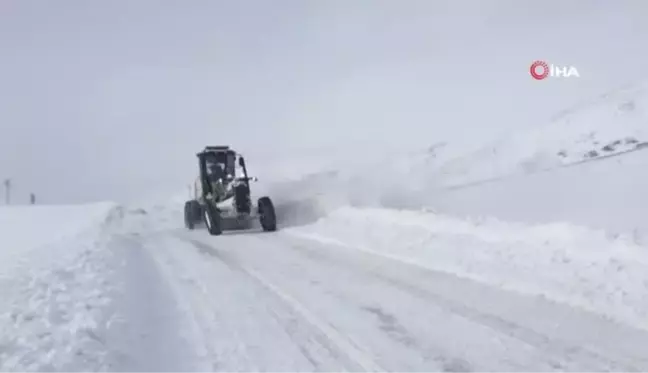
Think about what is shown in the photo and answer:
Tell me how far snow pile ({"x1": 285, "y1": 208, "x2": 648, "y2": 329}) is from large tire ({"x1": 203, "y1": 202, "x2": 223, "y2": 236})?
16.4 feet

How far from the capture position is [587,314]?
6.99 meters

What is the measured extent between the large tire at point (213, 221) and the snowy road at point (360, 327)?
9645mm

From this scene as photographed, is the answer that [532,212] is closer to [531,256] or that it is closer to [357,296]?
[531,256]

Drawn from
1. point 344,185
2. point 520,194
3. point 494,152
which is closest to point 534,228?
point 520,194

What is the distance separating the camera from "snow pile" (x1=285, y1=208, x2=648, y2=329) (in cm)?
775

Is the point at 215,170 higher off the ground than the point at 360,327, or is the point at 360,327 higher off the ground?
the point at 215,170

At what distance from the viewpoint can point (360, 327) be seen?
6.73 meters

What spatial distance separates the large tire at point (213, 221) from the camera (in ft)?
68.0

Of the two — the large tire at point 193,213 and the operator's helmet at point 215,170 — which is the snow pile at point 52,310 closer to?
the operator's helmet at point 215,170

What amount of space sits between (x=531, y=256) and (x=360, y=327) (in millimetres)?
4656

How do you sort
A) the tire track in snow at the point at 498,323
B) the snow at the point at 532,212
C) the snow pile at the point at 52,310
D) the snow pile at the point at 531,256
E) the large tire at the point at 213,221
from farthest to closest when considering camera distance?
the large tire at the point at 213,221
the snow at the point at 532,212
the snow pile at the point at 531,256
the snow pile at the point at 52,310
the tire track in snow at the point at 498,323

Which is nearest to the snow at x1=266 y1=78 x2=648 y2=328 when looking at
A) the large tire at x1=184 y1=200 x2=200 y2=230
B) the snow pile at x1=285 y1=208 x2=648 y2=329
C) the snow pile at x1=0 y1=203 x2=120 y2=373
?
the snow pile at x1=285 y1=208 x2=648 y2=329

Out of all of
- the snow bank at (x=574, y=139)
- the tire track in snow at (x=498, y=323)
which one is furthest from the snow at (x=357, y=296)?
the snow bank at (x=574, y=139)

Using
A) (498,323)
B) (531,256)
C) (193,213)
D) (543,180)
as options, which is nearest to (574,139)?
(543,180)
